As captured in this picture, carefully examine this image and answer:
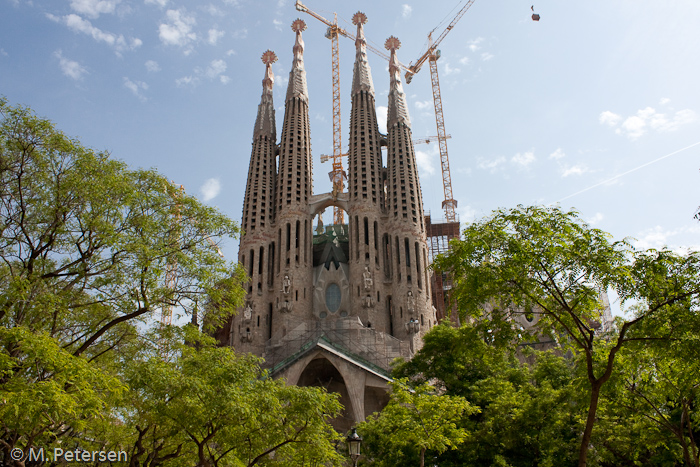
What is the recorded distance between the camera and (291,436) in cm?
1788

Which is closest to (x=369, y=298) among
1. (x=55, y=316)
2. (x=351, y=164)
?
(x=351, y=164)

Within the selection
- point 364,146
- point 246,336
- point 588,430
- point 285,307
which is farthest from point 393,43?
point 588,430

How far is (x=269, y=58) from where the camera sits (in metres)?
70.2

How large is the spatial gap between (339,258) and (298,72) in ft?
70.2

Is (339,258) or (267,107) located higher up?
(267,107)

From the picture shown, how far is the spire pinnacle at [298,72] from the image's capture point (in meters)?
65.4

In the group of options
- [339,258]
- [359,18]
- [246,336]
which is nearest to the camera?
[246,336]

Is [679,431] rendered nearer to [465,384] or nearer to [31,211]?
[465,384]

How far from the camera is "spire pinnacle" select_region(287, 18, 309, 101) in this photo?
65.4 metres

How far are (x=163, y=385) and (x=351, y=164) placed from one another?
45.1m

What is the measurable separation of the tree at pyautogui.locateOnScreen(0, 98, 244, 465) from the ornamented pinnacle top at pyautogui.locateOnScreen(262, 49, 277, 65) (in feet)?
180

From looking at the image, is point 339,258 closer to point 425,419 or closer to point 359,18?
point 359,18

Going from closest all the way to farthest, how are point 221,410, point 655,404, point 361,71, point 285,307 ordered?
point 221,410, point 655,404, point 285,307, point 361,71

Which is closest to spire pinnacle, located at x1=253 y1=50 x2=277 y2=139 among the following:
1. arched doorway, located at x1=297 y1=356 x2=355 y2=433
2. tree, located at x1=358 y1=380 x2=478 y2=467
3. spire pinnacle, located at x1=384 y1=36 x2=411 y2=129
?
spire pinnacle, located at x1=384 y1=36 x2=411 y2=129
